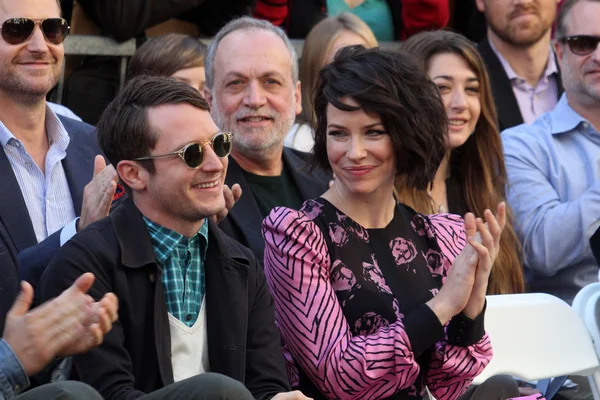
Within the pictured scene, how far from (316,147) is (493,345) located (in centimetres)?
94

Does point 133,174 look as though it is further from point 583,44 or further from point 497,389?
point 583,44

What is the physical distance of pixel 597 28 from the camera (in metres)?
5.14

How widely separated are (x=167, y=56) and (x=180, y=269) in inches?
77.9

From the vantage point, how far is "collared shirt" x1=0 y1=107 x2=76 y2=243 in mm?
3908

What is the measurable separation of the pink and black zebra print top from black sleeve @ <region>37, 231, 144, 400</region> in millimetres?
622

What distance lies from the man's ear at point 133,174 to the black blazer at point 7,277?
0.50 m

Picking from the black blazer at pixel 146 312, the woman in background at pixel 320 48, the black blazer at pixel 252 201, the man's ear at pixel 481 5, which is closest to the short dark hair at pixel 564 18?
the man's ear at pixel 481 5

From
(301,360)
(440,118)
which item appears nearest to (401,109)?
(440,118)

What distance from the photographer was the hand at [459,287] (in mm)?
3197

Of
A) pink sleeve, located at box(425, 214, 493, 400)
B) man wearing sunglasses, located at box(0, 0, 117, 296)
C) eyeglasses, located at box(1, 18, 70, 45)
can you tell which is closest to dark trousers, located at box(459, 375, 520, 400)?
pink sleeve, located at box(425, 214, 493, 400)

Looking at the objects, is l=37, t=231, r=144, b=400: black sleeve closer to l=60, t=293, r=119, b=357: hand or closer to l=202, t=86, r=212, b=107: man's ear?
l=60, t=293, r=119, b=357: hand

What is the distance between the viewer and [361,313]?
3346mm

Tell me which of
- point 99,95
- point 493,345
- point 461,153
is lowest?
point 493,345

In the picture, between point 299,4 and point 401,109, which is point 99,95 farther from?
point 401,109
